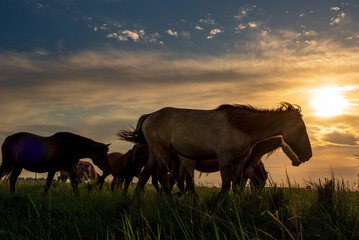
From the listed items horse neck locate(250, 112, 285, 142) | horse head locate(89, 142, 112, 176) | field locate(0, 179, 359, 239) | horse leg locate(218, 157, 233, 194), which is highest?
horse neck locate(250, 112, 285, 142)

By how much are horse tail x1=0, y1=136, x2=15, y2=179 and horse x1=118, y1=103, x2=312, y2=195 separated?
621 cm

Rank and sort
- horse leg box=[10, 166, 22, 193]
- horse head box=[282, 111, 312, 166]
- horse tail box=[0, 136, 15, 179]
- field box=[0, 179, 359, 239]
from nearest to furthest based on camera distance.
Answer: field box=[0, 179, 359, 239]
horse head box=[282, 111, 312, 166]
horse leg box=[10, 166, 22, 193]
horse tail box=[0, 136, 15, 179]

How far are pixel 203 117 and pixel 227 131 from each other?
2.49ft

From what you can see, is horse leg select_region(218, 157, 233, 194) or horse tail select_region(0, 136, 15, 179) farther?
horse tail select_region(0, 136, 15, 179)

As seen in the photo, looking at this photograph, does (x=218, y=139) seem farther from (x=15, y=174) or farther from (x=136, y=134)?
(x=15, y=174)

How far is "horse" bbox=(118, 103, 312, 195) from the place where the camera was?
24.5 feet

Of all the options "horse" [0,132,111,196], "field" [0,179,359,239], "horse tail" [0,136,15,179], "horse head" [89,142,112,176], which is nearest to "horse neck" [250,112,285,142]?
"field" [0,179,359,239]

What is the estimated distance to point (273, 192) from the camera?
5.45 m

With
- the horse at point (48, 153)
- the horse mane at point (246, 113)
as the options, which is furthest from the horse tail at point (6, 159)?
the horse mane at point (246, 113)

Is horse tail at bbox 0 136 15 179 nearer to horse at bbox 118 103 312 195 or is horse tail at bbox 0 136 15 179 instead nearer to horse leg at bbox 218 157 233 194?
horse at bbox 118 103 312 195

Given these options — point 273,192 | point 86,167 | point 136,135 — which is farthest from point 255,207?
point 86,167

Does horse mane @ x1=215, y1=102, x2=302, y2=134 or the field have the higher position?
horse mane @ x1=215, y1=102, x2=302, y2=134

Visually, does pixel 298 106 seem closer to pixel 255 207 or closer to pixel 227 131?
pixel 227 131

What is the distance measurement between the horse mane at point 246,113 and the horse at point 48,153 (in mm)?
5251
